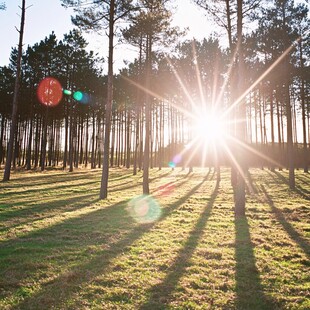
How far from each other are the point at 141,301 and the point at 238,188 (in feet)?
25.5

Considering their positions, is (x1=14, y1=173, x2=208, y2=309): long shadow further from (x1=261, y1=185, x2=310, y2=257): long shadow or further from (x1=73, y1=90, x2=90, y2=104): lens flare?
(x1=73, y1=90, x2=90, y2=104): lens flare

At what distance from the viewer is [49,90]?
32156 mm

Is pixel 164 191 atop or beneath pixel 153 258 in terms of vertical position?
atop

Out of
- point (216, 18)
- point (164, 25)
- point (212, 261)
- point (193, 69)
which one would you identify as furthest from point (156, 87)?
point (212, 261)

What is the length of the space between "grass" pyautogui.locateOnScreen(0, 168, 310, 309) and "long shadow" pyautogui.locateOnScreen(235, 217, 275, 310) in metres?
0.02

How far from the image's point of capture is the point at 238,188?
436 inches

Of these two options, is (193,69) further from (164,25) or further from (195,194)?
(195,194)

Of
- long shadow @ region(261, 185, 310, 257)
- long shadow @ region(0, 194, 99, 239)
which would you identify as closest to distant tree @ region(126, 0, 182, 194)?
long shadow @ region(0, 194, 99, 239)

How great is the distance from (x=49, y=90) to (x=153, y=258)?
30.2 metres

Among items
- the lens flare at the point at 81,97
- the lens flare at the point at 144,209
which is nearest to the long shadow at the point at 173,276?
the lens flare at the point at 144,209

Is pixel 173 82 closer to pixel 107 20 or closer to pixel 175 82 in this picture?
pixel 175 82

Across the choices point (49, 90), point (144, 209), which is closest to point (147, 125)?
point (144, 209)

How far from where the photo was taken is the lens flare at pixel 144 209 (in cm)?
1008

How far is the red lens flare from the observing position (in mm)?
31984
